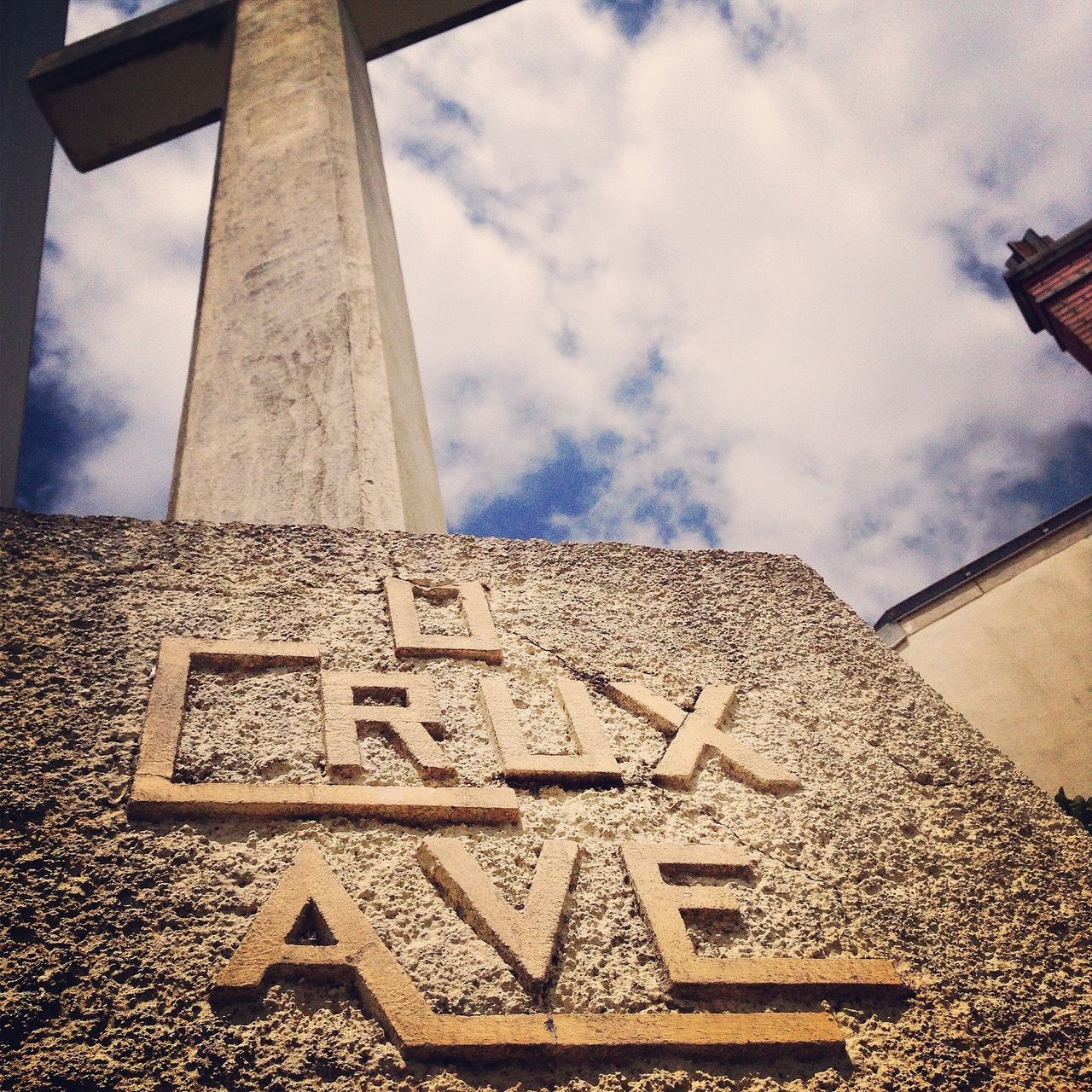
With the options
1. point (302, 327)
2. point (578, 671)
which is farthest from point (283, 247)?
point (578, 671)

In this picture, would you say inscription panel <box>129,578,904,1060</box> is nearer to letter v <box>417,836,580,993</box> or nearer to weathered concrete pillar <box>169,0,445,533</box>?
letter v <box>417,836,580,993</box>

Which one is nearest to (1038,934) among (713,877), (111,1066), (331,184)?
(713,877)

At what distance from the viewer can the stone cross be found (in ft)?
7.14

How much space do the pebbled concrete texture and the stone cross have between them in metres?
0.44

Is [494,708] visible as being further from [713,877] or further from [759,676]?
[759,676]

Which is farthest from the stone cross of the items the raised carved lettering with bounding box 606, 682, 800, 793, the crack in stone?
the raised carved lettering with bounding box 606, 682, 800, 793

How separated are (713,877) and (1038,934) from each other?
0.53 metres

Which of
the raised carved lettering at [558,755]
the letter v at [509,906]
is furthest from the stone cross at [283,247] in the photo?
the letter v at [509,906]

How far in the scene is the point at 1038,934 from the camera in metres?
1.41

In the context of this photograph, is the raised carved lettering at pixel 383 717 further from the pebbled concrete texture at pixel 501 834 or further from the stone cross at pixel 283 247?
the stone cross at pixel 283 247

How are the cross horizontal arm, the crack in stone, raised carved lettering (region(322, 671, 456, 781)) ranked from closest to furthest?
raised carved lettering (region(322, 671, 456, 781))
the crack in stone
the cross horizontal arm

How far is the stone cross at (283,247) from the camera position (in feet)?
7.14

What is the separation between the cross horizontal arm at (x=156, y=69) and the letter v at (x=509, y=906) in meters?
3.46

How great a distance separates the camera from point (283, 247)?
271 cm
